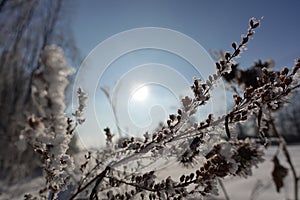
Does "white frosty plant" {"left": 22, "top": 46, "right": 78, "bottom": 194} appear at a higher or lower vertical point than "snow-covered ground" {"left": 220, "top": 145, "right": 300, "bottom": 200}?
higher

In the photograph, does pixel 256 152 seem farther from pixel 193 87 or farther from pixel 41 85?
pixel 41 85

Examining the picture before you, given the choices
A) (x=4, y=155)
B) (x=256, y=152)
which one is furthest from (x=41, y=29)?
(x=256, y=152)

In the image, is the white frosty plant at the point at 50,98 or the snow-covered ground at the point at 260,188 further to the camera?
the snow-covered ground at the point at 260,188

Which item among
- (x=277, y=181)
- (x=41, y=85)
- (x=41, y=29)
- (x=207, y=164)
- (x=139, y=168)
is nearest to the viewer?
(x=41, y=85)

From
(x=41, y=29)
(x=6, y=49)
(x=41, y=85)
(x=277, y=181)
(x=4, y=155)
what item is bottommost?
(x=277, y=181)

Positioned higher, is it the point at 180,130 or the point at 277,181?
the point at 180,130

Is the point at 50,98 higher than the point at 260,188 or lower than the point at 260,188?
higher

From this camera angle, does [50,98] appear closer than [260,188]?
Yes

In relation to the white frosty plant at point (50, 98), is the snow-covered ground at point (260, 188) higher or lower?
lower

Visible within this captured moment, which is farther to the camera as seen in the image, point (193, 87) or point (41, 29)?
point (41, 29)

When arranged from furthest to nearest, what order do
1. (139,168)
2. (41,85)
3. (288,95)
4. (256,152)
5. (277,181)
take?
(277,181)
(256,152)
(139,168)
(288,95)
(41,85)

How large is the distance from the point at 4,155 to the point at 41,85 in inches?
323

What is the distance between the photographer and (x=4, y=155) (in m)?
7.35

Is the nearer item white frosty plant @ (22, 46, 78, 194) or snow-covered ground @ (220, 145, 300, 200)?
white frosty plant @ (22, 46, 78, 194)
